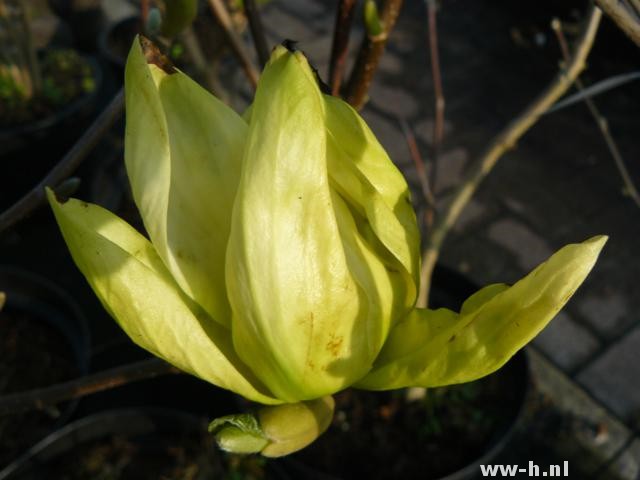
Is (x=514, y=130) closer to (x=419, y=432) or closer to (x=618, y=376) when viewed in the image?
(x=419, y=432)

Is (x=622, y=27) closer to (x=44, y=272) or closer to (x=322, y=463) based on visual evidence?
(x=322, y=463)

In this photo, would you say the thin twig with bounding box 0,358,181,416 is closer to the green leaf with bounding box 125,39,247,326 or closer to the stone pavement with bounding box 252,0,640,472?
the green leaf with bounding box 125,39,247,326

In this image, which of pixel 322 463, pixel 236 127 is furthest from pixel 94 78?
pixel 236 127

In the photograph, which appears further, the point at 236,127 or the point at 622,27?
the point at 236,127

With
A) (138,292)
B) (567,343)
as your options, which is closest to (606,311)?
(567,343)

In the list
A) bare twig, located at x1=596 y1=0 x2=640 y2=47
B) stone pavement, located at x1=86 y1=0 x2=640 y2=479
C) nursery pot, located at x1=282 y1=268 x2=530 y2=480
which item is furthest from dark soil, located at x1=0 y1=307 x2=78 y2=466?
bare twig, located at x1=596 y1=0 x2=640 y2=47

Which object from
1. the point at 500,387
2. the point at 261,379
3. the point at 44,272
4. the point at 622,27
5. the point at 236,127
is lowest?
the point at 44,272
